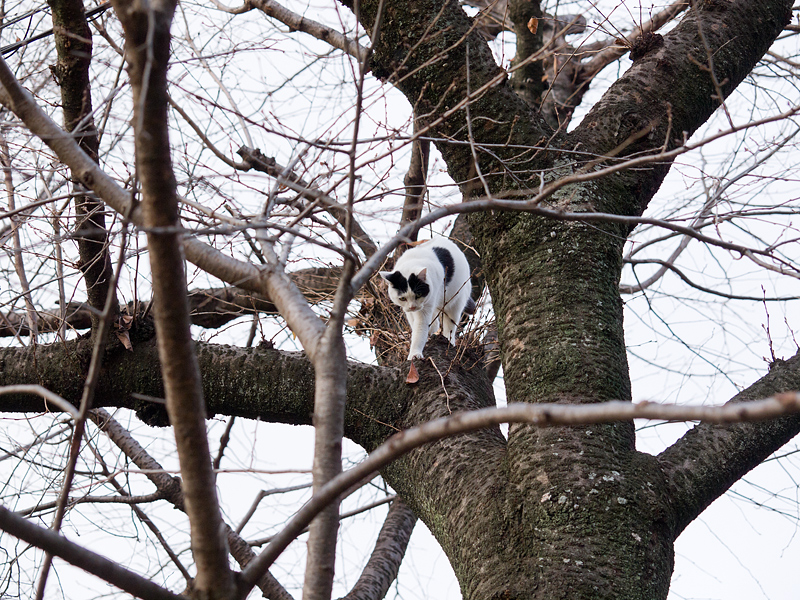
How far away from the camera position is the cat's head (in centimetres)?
410

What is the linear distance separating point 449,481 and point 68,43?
85.8 inches

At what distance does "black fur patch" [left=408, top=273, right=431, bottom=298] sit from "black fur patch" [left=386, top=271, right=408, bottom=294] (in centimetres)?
5

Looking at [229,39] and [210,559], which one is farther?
[229,39]

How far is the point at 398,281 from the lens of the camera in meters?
4.22

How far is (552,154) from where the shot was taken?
3023mm

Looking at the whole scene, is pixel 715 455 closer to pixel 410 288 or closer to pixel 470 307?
pixel 410 288

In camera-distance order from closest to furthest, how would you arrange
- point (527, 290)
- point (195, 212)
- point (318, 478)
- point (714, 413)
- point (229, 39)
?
point (714, 413) → point (318, 478) → point (195, 212) → point (527, 290) → point (229, 39)

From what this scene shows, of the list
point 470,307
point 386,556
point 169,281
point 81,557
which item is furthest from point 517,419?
point 470,307

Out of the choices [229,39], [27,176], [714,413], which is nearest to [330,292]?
[229,39]

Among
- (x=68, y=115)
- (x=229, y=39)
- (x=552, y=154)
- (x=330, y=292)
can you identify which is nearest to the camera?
(x=68, y=115)

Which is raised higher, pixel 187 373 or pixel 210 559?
pixel 187 373

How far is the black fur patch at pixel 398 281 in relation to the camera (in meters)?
4.19

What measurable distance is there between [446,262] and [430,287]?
2.02 feet

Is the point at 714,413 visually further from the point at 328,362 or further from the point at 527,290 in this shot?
the point at 527,290
